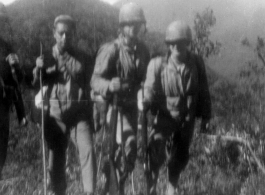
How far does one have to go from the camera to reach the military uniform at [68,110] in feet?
15.7

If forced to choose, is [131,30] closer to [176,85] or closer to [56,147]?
[176,85]

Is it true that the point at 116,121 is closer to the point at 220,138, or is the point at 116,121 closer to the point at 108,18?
the point at 108,18

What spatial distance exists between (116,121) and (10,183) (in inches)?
58.6

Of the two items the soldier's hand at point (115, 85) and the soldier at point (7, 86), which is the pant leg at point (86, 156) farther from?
the soldier at point (7, 86)

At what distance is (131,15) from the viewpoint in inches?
188

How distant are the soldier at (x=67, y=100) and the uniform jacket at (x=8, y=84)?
1.04 ft

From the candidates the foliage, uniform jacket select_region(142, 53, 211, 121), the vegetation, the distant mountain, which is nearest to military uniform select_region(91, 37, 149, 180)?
uniform jacket select_region(142, 53, 211, 121)

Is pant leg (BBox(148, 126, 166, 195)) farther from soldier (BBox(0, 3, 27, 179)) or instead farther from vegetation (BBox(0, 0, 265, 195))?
soldier (BBox(0, 3, 27, 179))

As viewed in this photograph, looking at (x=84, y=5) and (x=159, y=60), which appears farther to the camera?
(x=84, y=5)

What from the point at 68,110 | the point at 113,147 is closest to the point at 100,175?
the point at 113,147

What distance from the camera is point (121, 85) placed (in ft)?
15.4

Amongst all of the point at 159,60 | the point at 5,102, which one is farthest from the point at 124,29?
the point at 5,102

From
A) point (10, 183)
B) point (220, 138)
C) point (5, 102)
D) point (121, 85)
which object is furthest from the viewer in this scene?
point (220, 138)

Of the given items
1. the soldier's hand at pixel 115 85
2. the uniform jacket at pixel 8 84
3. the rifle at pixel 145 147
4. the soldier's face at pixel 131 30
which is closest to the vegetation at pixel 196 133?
the uniform jacket at pixel 8 84
